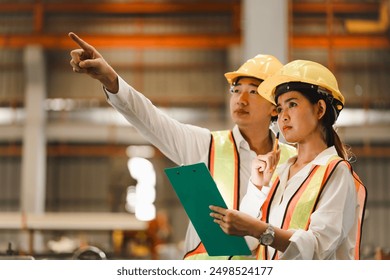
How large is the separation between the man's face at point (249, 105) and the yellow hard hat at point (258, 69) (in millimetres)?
23

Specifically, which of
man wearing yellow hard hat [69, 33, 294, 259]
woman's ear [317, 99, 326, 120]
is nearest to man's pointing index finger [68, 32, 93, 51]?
man wearing yellow hard hat [69, 33, 294, 259]

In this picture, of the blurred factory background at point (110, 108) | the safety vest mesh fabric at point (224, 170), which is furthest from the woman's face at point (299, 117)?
the blurred factory background at point (110, 108)

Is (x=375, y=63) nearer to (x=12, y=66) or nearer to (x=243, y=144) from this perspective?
(x=12, y=66)

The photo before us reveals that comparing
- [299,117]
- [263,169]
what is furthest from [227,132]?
[299,117]

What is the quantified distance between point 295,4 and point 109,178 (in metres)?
5.20

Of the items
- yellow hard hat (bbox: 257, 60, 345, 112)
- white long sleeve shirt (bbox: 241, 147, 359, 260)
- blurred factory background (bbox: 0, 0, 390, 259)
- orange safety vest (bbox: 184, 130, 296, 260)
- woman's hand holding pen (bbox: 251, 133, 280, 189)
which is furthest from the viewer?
blurred factory background (bbox: 0, 0, 390, 259)

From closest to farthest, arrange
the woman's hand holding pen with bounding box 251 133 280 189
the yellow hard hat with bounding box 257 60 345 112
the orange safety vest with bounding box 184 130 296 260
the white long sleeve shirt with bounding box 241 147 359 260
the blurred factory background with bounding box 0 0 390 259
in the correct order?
1. the white long sleeve shirt with bounding box 241 147 359 260
2. the yellow hard hat with bounding box 257 60 345 112
3. the woman's hand holding pen with bounding box 251 133 280 189
4. the orange safety vest with bounding box 184 130 296 260
5. the blurred factory background with bounding box 0 0 390 259

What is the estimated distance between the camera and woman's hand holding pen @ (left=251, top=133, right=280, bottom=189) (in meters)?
2.27

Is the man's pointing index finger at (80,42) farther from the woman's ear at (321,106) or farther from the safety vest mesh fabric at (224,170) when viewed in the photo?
the woman's ear at (321,106)

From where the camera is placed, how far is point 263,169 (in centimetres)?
229

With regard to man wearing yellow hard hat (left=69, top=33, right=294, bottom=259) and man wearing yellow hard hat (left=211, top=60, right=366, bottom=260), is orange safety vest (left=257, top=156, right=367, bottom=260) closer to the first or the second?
man wearing yellow hard hat (left=211, top=60, right=366, bottom=260)

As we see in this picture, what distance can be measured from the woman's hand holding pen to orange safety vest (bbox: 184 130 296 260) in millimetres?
110

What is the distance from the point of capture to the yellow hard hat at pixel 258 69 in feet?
8.22

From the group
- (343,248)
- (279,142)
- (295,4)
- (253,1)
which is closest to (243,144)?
(279,142)
